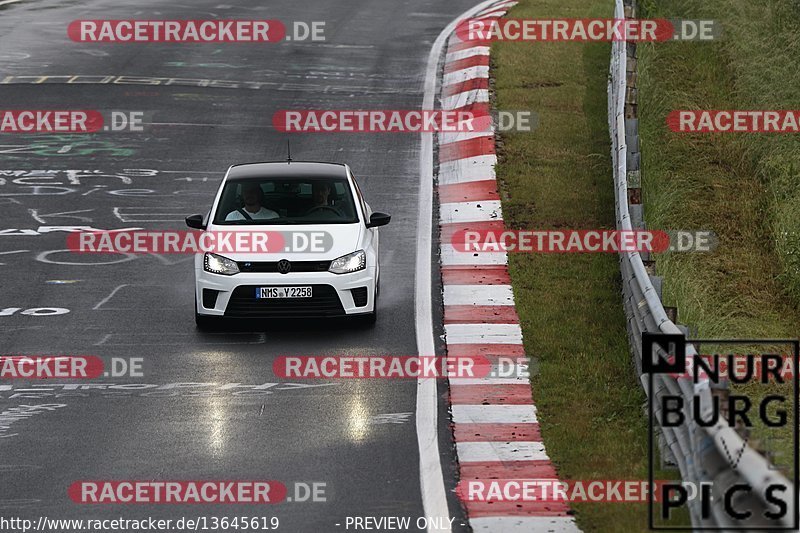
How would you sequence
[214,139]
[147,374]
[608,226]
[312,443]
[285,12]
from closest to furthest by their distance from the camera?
[312,443] → [147,374] → [608,226] → [214,139] → [285,12]

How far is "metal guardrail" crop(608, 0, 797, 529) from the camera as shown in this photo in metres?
7.64

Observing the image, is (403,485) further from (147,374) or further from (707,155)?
(707,155)

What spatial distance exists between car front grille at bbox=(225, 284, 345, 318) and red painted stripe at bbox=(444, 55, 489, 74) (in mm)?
12774

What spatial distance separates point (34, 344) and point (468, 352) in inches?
165

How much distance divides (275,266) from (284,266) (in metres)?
0.09

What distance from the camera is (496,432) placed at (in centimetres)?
1175

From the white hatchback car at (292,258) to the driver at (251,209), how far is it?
1 centimetres

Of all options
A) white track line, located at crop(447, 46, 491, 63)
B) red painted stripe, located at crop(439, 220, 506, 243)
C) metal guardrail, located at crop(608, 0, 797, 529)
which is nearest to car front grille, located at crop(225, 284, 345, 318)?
metal guardrail, located at crop(608, 0, 797, 529)

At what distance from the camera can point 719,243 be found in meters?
18.1

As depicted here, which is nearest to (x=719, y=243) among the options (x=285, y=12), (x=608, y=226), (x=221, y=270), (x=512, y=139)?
(x=608, y=226)
